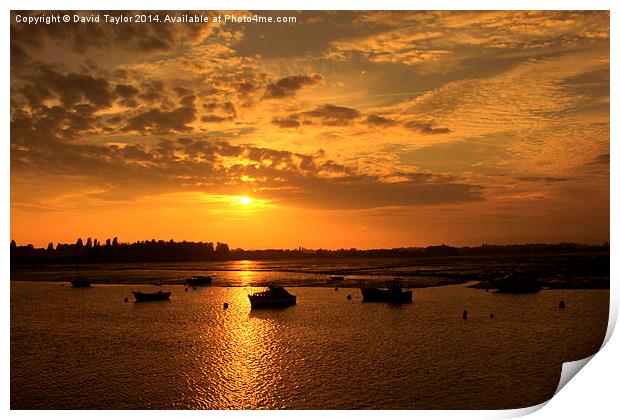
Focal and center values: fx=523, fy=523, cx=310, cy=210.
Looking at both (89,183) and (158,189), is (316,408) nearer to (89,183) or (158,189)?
(158,189)

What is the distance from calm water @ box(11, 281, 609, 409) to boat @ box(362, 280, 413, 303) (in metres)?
0.37

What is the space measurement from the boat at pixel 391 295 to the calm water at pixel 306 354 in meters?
0.37

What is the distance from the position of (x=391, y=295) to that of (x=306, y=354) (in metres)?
7.76

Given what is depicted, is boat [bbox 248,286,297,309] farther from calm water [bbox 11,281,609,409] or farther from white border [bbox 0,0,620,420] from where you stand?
white border [bbox 0,0,620,420]

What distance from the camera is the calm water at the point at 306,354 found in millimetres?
7340

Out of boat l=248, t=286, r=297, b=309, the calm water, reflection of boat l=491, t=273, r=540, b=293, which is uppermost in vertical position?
reflection of boat l=491, t=273, r=540, b=293

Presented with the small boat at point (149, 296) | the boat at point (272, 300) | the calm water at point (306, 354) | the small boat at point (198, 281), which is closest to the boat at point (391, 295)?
the calm water at point (306, 354)

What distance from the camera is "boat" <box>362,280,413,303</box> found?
16766 millimetres

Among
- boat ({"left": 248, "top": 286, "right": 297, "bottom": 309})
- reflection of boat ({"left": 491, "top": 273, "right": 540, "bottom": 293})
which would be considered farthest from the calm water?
reflection of boat ({"left": 491, "top": 273, "right": 540, "bottom": 293})

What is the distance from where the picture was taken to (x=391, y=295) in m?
16.9

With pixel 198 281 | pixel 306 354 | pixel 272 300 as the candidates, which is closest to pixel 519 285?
pixel 272 300

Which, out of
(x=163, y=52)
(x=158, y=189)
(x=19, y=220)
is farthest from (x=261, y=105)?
(x=19, y=220)
